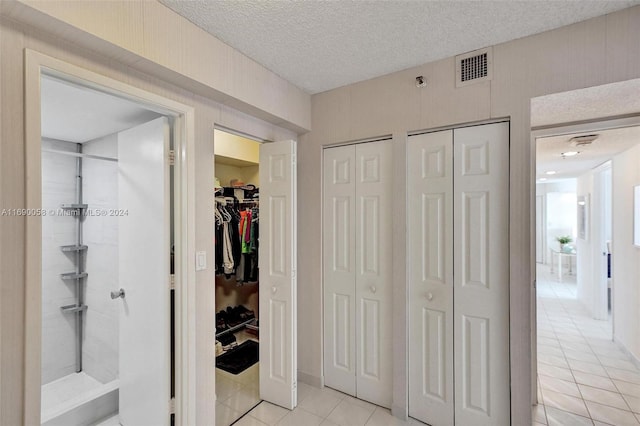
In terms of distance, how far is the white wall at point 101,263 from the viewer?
7.79ft

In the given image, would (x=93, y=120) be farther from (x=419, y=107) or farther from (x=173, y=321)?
(x=419, y=107)

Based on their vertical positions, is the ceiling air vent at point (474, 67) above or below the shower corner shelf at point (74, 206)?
above

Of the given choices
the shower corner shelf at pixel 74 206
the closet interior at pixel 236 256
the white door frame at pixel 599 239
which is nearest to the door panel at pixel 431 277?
the closet interior at pixel 236 256

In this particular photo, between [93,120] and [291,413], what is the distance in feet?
8.49

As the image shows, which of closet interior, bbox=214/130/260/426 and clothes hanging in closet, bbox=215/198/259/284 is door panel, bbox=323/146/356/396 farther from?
clothes hanging in closet, bbox=215/198/259/284

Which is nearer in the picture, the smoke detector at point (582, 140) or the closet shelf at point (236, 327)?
the smoke detector at point (582, 140)

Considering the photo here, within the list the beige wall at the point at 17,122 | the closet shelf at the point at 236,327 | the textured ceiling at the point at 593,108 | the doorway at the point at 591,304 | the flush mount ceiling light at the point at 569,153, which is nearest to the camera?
the beige wall at the point at 17,122

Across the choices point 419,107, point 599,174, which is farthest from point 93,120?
point 599,174

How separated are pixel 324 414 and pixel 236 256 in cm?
184

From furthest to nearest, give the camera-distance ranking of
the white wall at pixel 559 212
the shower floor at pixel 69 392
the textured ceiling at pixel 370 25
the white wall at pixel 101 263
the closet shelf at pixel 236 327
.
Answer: the white wall at pixel 559 212, the closet shelf at pixel 236 327, the white wall at pixel 101 263, the shower floor at pixel 69 392, the textured ceiling at pixel 370 25

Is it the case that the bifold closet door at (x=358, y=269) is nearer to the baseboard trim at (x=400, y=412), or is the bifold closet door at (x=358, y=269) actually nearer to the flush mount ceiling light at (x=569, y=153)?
the baseboard trim at (x=400, y=412)

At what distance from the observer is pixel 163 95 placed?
62.2 inches

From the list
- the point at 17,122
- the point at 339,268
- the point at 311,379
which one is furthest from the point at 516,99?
the point at 311,379

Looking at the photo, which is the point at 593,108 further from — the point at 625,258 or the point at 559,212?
the point at 559,212
